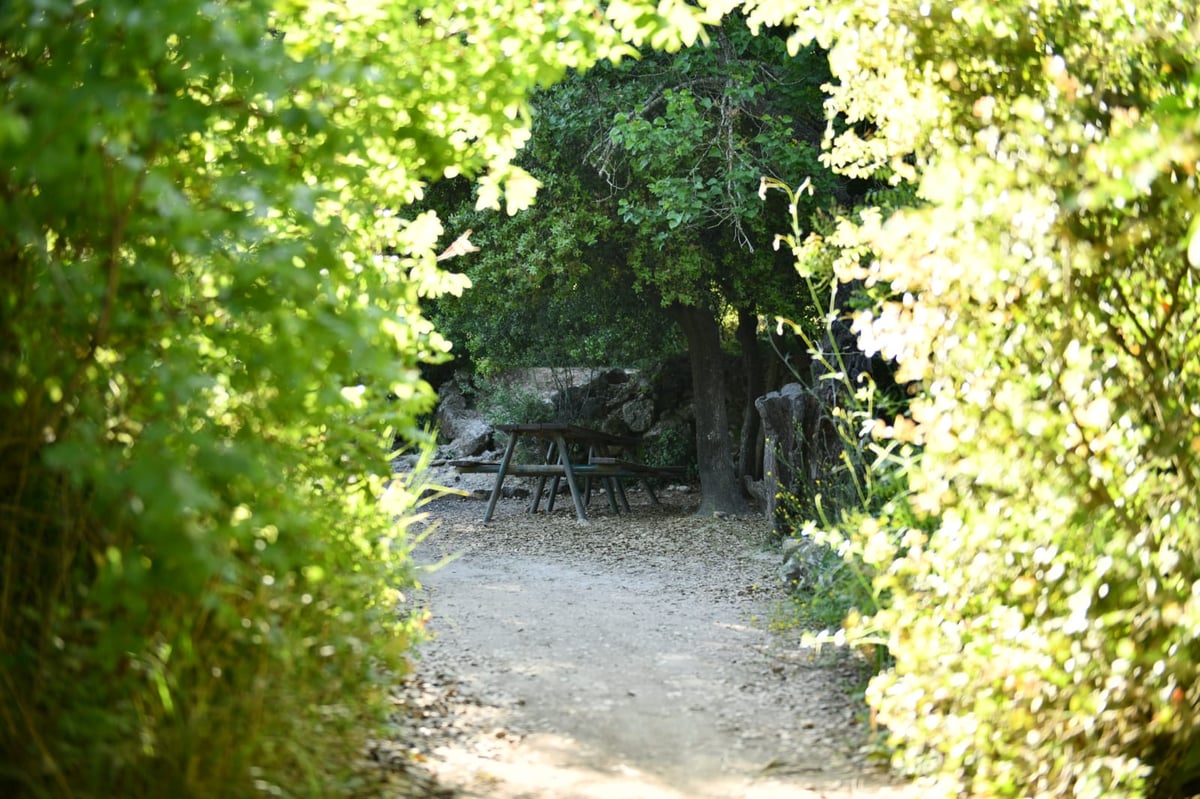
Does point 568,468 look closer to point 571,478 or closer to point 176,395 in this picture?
point 571,478

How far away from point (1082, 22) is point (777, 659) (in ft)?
10.1

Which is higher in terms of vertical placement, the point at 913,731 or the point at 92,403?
the point at 92,403

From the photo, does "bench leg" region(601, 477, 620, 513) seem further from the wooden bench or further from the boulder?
the boulder

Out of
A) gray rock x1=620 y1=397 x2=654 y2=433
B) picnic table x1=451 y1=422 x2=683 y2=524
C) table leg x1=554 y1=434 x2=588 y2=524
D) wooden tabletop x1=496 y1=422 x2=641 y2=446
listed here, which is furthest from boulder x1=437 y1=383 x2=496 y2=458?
table leg x1=554 y1=434 x2=588 y2=524

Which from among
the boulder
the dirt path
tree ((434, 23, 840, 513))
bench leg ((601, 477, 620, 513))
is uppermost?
tree ((434, 23, 840, 513))

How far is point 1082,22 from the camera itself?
310cm

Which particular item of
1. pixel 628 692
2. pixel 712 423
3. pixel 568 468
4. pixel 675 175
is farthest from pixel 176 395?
pixel 712 423

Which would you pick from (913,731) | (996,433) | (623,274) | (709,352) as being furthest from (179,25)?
(709,352)

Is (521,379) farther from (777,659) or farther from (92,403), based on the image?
(92,403)

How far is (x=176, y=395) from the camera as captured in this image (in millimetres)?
2148

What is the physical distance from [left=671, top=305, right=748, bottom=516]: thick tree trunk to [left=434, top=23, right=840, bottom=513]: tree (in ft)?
0.50

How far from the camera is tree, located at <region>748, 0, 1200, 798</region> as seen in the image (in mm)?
2709

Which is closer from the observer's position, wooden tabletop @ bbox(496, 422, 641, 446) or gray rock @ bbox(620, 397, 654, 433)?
wooden tabletop @ bbox(496, 422, 641, 446)

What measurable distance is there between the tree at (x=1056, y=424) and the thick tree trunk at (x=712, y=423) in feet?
27.3
